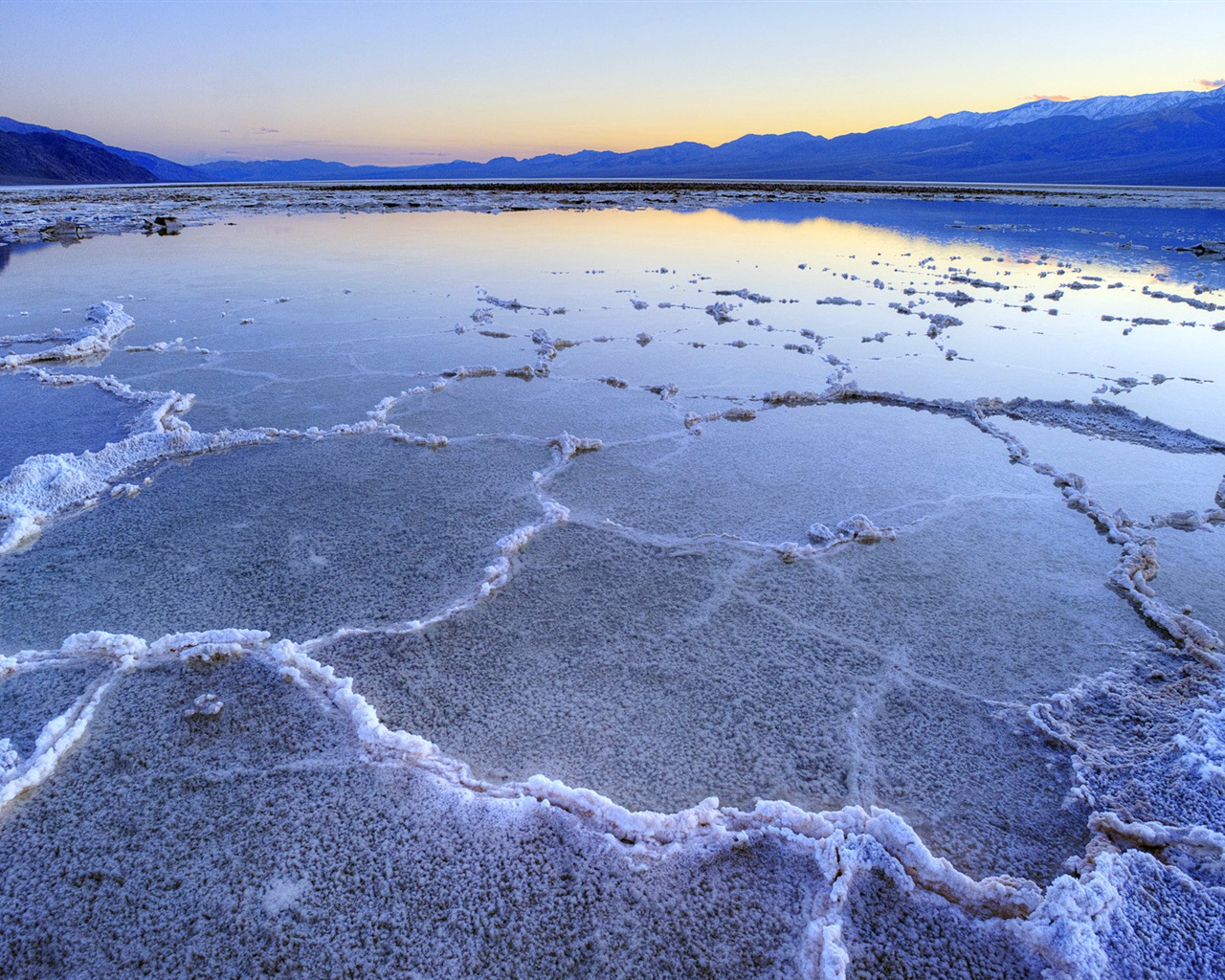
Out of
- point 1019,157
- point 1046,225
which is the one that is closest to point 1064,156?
point 1019,157

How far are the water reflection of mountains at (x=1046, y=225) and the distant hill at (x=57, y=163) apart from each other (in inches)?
4195

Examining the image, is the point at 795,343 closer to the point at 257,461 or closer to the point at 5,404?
the point at 257,461

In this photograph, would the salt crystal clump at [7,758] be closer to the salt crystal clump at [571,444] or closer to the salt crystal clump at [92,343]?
the salt crystal clump at [571,444]

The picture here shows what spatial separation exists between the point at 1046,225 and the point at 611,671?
2744 centimetres

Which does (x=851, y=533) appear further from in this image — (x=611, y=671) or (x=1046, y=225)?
(x=1046, y=225)

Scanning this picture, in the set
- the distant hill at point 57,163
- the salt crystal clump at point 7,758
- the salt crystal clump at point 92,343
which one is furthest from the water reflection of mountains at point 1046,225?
the distant hill at point 57,163

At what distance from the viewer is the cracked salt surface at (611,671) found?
1.84m

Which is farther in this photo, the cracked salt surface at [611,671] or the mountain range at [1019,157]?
the mountain range at [1019,157]

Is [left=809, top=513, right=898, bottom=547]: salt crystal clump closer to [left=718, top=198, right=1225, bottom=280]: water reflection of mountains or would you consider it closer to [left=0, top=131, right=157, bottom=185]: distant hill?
[left=718, top=198, right=1225, bottom=280]: water reflection of mountains

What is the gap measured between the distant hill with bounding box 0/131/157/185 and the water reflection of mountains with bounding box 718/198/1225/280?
350ft

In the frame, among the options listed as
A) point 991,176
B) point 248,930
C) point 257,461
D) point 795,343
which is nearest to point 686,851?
point 248,930

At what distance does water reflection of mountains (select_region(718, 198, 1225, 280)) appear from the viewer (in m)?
15.9

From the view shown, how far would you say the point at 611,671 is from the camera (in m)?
2.72

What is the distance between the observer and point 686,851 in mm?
1982
